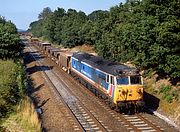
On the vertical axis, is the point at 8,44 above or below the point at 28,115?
above

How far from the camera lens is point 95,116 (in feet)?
88.9

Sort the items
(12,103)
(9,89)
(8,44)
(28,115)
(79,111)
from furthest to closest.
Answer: (8,44), (9,89), (12,103), (79,111), (28,115)

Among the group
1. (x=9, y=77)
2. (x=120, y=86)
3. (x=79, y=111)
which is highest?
(x=120, y=86)

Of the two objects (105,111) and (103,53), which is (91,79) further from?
(103,53)

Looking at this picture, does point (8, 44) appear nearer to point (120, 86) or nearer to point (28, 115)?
point (28, 115)

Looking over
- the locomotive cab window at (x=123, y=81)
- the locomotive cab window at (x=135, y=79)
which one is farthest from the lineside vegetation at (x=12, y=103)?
the locomotive cab window at (x=135, y=79)

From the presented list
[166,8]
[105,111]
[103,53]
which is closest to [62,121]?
[105,111]

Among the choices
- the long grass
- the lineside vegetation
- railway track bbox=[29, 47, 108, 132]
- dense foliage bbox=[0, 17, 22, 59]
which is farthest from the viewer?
dense foliage bbox=[0, 17, 22, 59]

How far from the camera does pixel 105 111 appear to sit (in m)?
28.6

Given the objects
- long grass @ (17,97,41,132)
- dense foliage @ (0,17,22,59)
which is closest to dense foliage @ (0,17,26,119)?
dense foliage @ (0,17,22,59)

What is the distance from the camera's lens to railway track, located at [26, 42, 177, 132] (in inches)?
942

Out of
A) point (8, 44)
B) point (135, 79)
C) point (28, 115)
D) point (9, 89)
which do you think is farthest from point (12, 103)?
point (8, 44)

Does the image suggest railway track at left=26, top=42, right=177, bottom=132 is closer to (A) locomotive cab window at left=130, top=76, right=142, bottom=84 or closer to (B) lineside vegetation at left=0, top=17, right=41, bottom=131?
(A) locomotive cab window at left=130, top=76, right=142, bottom=84

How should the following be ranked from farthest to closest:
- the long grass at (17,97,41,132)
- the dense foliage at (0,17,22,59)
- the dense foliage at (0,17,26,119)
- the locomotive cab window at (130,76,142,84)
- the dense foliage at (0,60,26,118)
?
the dense foliage at (0,17,22,59), the dense foliage at (0,17,26,119), the dense foliage at (0,60,26,118), the locomotive cab window at (130,76,142,84), the long grass at (17,97,41,132)
